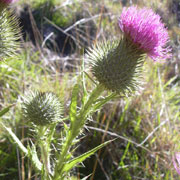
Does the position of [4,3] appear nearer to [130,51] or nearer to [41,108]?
[41,108]

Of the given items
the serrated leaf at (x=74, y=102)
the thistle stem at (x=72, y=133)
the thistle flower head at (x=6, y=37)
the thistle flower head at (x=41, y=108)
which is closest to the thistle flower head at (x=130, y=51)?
the thistle stem at (x=72, y=133)

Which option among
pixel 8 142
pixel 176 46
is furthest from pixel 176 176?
pixel 176 46

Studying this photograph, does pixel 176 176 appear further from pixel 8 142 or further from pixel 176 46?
pixel 176 46

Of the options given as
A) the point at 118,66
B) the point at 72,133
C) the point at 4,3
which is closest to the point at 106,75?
the point at 118,66

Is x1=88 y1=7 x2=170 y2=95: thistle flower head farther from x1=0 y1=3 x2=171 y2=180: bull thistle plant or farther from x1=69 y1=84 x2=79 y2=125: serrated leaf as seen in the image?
x1=69 y1=84 x2=79 y2=125: serrated leaf

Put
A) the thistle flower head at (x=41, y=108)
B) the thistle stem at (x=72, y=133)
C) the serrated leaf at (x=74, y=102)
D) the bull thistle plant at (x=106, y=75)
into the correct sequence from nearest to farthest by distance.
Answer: the serrated leaf at (x=74, y=102) → the thistle stem at (x=72, y=133) → the bull thistle plant at (x=106, y=75) → the thistle flower head at (x=41, y=108)

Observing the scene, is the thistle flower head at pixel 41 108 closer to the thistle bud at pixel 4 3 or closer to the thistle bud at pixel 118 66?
the thistle bud at pixel 118 66
